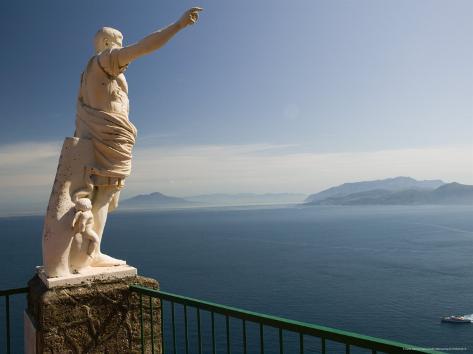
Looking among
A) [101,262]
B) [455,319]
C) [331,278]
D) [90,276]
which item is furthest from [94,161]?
[331,278]

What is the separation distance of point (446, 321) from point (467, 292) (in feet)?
46.3

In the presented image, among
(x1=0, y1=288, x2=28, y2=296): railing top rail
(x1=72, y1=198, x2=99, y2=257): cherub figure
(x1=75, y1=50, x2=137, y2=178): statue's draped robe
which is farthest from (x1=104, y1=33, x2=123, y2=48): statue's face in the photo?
(x1=0, y1=288, x2=28, y2=296): railing top rail

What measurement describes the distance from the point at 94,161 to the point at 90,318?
167cm

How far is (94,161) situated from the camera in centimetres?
447

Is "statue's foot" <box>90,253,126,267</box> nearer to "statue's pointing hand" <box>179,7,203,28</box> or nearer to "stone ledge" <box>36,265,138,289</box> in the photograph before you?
"stone ledge" <box>36,265,138,289</box>

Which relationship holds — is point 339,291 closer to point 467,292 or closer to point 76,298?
point 467,292

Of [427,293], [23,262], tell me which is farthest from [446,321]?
[23,262]

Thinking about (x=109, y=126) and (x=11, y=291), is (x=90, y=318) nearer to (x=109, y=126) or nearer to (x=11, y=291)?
(x=11, y=291)

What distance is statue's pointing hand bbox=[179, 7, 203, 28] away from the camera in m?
4.04

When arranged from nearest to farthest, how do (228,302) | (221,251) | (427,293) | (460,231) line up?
(228,302)
(427,293)
(221,251)
(460,231)

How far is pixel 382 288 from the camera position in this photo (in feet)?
187

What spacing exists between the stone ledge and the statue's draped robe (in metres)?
1.05

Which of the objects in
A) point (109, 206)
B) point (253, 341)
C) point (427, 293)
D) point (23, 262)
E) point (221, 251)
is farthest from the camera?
point (221, 251)

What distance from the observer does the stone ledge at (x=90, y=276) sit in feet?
13.4
